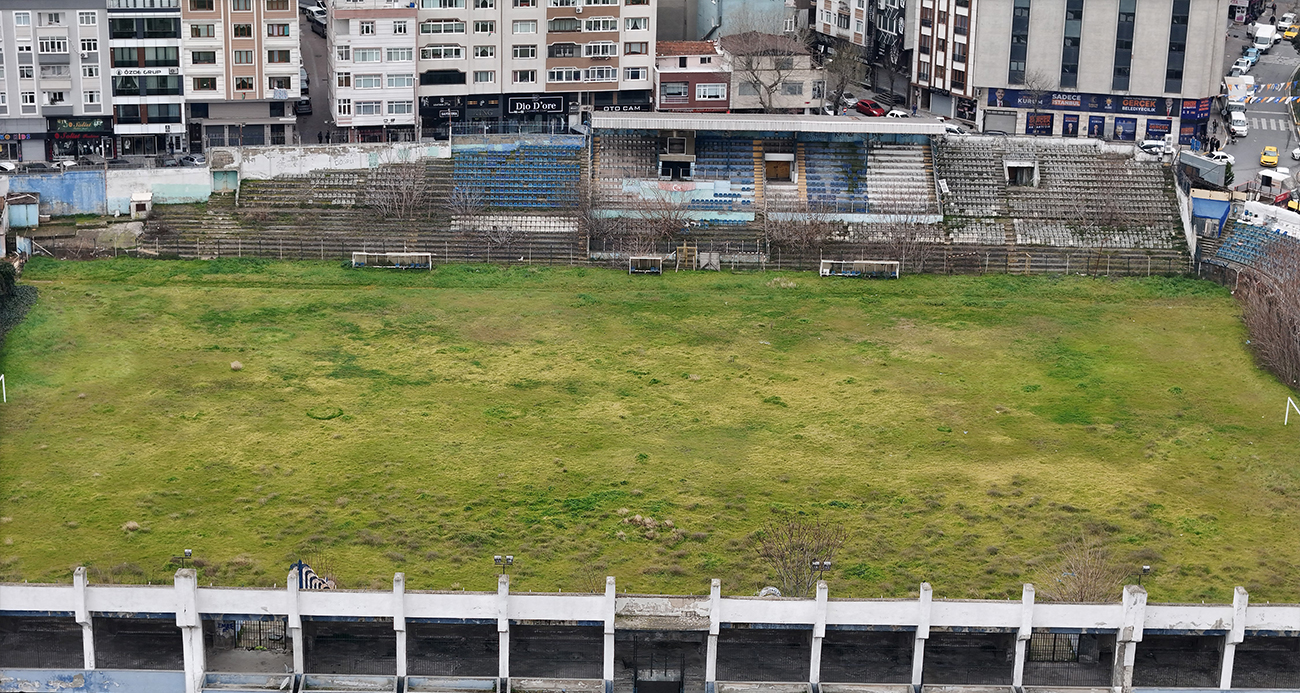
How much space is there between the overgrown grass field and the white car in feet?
49.0

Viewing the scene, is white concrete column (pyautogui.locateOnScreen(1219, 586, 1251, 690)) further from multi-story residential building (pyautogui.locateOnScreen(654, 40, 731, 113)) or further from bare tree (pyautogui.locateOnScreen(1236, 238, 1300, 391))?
multi-story residential building (pyautogui.locateOnScreen(654, 40, 731, 113))

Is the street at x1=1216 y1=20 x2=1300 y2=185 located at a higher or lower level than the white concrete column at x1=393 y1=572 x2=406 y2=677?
higher

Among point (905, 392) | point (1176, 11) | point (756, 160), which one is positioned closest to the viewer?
point (905, 392)

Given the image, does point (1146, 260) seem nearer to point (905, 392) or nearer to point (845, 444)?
point (905, 392)

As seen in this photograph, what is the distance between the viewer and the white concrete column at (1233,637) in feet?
201

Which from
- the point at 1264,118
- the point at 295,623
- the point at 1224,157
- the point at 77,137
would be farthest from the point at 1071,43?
the point at 295,623

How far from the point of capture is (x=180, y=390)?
8962 centimetres

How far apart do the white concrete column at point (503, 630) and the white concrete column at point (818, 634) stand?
9675mm

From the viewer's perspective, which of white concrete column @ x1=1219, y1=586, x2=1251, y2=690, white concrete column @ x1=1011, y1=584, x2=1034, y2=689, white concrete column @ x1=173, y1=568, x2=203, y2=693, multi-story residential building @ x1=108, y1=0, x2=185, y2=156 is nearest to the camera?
white concrete column @ x1=173, y1=568, x2=203, y2=693

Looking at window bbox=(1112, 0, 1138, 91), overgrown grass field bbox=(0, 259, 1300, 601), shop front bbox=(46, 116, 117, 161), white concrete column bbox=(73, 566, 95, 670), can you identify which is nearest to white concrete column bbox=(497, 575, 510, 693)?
overgrown grass field bbox=(0, 259, 1300, 601)

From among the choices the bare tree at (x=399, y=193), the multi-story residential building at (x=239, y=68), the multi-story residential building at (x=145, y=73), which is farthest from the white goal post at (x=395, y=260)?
the multi-story residential building at (x=145, y=73)

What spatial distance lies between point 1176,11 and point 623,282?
160ft

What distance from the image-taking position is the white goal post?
109688mm

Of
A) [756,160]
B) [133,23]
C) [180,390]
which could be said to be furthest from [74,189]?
[756,160]
